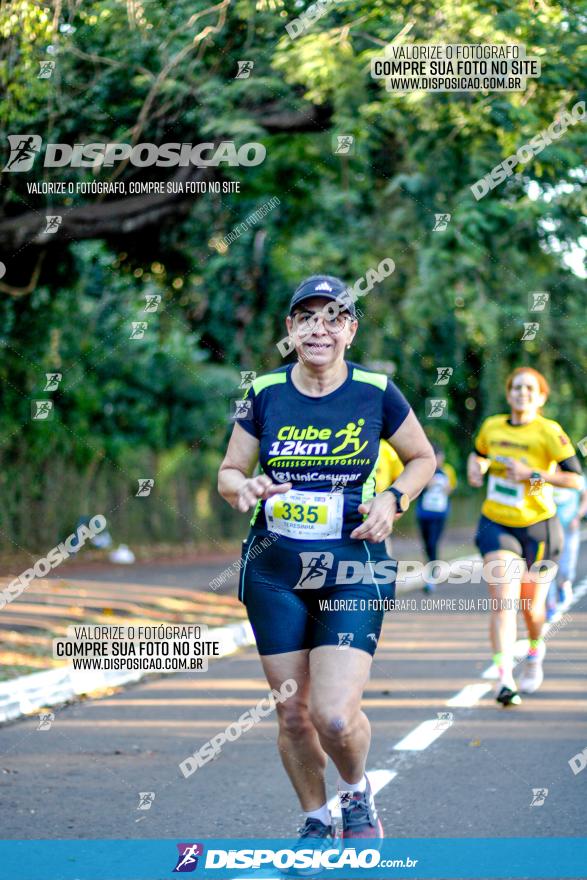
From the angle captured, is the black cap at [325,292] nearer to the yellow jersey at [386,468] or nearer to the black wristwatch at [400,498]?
the black wristwatch at [400,498]

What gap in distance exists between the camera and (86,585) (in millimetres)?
17828

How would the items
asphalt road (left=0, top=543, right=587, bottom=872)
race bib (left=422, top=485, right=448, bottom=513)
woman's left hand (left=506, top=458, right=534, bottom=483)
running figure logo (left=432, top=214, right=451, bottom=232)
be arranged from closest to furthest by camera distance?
asphalt road (left=0, top=543, right=587, bottom=872) < woman's left hand (left=506, top=458, right=534, bottom=483) < running figure logo (left=432, top=214, right=451, bottom=232) < race bib (left=422, top=485, right=448, bottom=513)

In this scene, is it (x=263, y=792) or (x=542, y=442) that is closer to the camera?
(x=263, y=792)

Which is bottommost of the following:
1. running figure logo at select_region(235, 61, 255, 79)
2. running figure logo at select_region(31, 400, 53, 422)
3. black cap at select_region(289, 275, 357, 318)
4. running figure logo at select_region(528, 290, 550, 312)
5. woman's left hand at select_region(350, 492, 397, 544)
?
woman's left hand at select_region(350, 492, 397, 544)

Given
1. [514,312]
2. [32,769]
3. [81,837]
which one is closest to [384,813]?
[81,837]

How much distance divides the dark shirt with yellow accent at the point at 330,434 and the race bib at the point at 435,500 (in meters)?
12.8

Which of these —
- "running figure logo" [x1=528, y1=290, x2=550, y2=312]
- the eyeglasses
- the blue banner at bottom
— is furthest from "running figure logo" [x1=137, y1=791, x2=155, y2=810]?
"running figure logo" [x1=528, y1=290, x2=550, y2=312]

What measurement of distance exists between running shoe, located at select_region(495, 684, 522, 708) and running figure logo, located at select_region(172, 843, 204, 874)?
3741mm

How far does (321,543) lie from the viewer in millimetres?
4926

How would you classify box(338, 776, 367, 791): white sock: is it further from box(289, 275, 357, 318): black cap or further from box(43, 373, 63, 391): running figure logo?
box(43, 373, 63, 391): running figure logo

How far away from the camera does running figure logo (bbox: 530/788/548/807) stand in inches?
249

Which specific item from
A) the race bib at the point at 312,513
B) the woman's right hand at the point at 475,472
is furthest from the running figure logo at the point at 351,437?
the woman's right hand at the point at 475,472

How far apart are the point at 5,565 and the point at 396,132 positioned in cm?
993

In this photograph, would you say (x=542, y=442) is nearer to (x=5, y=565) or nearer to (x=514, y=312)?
(x=514, y=312)
